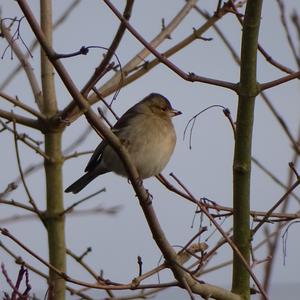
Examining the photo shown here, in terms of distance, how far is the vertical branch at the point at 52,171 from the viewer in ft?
12.6

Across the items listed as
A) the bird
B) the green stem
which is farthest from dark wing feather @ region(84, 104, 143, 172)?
the green stem

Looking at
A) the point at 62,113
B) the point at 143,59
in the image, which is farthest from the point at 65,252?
the point at 143,59

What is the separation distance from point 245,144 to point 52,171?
172 centimetres

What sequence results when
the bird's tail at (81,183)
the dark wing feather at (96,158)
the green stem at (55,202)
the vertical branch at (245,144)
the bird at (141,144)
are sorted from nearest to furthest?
1. the vertical branch at (245,144)
2. the green stem at (55,202)
3. the bird at (141,144)
4. the dark wing feather at (96,158)
5. the bird's tail at (81,183)

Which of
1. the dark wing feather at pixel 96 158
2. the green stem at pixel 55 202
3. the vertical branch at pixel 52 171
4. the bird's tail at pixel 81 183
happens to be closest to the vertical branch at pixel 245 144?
the vertical branch at pixel 52 171

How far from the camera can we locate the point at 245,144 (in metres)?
2.56

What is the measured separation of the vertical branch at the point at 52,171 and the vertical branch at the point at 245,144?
1.30 meters

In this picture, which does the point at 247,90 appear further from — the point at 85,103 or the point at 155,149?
the point at 155,149

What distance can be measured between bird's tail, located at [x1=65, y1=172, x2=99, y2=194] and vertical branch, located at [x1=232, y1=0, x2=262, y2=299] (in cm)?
238

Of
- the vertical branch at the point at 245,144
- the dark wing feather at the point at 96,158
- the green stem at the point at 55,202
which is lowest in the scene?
the vertical branch at the point at 245,144

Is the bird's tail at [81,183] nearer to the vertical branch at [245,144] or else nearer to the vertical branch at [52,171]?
the vertical branch at [52,171]

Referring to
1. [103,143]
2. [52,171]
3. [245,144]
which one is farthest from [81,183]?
[245,144]

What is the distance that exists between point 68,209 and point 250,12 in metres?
1.82

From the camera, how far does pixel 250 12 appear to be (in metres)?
2.45
